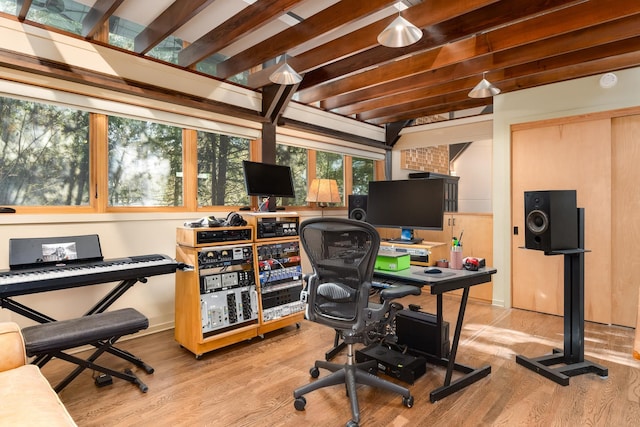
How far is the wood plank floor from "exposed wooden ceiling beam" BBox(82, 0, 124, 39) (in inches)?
99.2

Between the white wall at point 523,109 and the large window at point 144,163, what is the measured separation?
141 inches

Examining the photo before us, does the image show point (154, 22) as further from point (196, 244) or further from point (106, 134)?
point (196, 244)

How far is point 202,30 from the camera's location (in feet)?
11.2

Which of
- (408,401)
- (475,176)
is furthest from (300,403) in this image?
(475,176)

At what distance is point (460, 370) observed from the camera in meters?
2.52

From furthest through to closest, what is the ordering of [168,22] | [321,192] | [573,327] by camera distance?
[321,192], [168,22], [573,327]

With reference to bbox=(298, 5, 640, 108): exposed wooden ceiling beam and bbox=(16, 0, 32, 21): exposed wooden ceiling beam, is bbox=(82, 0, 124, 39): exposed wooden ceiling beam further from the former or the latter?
bbox=(298, 5, 640, 108): exposed wooden ceiling beam

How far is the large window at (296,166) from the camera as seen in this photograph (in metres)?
4.58

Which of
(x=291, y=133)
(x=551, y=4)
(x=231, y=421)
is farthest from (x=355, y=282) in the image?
(x=291, y=133)

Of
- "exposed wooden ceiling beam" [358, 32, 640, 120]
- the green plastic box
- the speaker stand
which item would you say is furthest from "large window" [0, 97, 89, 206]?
the speaker stand

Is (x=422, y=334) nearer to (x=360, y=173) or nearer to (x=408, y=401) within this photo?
(x=408, y=401)

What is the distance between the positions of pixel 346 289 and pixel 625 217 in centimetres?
324

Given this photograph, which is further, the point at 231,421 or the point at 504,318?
the point at 504,318

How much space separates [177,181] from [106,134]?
737 millimetres
